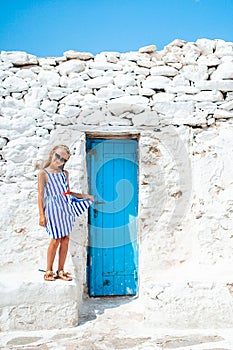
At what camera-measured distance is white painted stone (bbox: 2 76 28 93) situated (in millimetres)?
4633

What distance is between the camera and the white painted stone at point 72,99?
182 inches

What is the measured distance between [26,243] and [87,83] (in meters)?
2.03

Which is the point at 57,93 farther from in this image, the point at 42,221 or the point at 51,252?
the point at 51,252

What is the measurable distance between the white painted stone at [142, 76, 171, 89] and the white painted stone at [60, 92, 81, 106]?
0.83 m

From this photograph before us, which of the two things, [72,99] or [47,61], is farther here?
[47,61]

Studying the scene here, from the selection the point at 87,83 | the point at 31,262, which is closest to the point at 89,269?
the point at 31,262

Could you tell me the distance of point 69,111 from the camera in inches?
181

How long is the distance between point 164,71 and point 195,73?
38 cm

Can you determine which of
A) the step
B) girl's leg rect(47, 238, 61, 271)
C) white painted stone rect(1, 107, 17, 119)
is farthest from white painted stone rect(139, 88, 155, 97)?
the step

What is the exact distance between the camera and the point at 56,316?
3.87m

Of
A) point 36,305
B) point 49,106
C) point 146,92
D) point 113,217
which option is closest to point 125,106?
point 146,92

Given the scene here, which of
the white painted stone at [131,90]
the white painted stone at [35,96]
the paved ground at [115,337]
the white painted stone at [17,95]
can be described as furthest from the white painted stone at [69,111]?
the paved ground at [115,337]

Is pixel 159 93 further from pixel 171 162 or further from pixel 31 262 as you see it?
pixel 31 262

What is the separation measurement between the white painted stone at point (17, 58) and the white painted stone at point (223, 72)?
2.23 m
